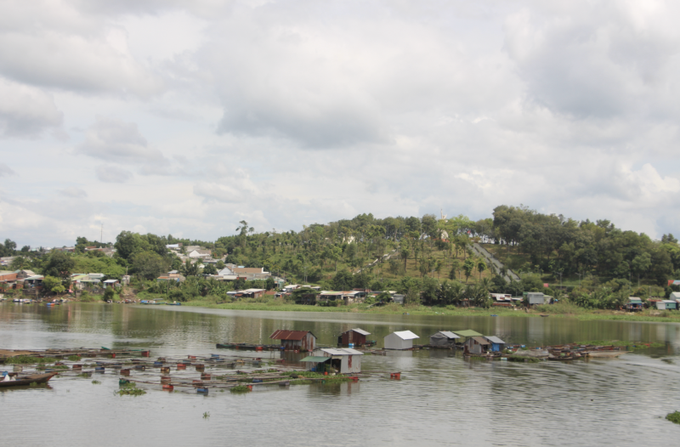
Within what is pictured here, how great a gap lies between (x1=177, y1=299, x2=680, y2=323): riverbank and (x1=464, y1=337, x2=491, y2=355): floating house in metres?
55.8

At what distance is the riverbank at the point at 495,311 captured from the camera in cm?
11256

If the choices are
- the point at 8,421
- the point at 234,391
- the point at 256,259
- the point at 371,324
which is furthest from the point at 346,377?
the point at 256,259

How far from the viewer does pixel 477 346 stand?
5638 cm

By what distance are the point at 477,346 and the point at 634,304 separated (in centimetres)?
7998

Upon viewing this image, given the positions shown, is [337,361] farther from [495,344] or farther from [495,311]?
[495,311]

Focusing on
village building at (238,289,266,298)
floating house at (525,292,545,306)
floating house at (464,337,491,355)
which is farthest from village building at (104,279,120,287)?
floating house at (464,337,491,355)

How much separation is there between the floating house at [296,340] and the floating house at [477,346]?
56.3 ft

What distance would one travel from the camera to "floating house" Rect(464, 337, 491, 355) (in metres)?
56.2

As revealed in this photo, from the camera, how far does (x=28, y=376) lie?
34906 millimetres

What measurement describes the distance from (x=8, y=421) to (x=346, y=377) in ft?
71.6

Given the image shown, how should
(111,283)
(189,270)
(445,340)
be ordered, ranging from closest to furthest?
(445,340)
(111,283)
(189,270)

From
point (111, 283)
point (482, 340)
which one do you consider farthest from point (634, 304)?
point (111, 283)

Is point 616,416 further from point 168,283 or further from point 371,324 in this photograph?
point 168,283

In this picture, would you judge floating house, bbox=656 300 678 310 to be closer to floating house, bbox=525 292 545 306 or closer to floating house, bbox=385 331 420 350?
floating house, bbox=525 292 545 306
